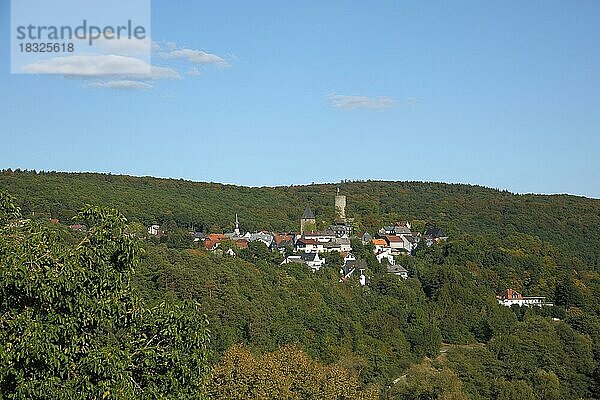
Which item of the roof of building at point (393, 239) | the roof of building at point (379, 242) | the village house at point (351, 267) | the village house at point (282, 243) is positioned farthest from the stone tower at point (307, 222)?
the village house at point (351, 267)

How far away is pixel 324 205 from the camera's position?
86.7 m

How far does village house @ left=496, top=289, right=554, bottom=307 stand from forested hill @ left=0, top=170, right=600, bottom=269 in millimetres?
6357

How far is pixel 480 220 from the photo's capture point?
81.1 m

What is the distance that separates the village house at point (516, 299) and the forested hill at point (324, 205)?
250 inches

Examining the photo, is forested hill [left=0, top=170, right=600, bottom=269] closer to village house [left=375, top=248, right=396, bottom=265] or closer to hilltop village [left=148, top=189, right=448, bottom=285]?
hilltop village [left=148, top=189, right=448, bottom=285]

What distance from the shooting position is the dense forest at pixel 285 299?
628 cm

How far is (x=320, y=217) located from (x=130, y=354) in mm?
71767

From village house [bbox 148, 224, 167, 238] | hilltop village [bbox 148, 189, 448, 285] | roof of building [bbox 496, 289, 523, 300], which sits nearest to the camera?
roof of building [bbox 496, 289, 523, 300]

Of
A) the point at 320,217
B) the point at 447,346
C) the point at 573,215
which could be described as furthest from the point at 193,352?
the point at 573,215

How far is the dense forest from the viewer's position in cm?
628

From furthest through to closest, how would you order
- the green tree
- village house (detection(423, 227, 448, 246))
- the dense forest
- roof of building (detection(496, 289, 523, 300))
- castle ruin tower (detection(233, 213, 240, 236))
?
village house (detection(423, 227, 448, 246)), castle ruin tower (detection(233, 213, 240, 236)), roof of building (detection(496, 289, 523, 300)), the dense forest, the green tree

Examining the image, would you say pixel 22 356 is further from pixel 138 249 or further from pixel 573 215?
pixel 573 215

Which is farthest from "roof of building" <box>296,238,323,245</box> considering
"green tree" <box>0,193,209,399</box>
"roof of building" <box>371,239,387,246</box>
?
"green tree" <box>0,193,209,399</box>

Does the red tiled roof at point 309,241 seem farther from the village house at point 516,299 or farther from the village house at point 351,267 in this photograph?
the village house at point 516,299
